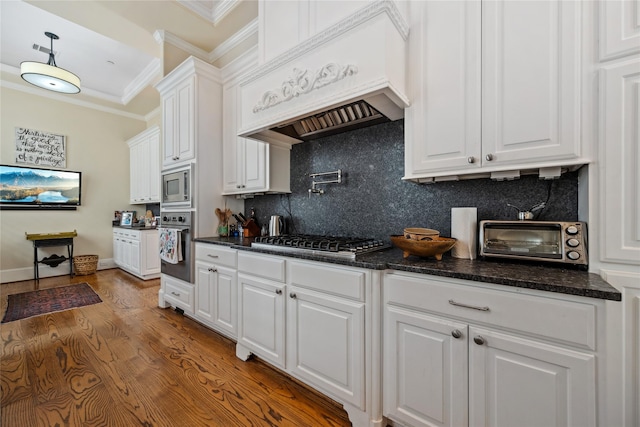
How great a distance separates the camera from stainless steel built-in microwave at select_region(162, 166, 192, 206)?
2746 millimetres

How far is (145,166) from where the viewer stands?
16.4ft

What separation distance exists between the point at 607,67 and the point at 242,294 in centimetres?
234

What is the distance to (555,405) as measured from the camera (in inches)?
38.5

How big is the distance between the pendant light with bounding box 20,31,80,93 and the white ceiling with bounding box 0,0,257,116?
10.5 inches

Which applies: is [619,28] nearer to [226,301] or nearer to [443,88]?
[443,88]

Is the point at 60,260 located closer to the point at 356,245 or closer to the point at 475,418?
the point at 356,245

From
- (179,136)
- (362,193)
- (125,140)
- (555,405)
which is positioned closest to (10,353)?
(179,136)

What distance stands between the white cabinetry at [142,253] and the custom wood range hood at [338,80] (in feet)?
11.3

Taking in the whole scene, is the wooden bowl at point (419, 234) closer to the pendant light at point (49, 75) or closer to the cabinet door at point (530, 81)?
the cabinet door at point (530, 81)

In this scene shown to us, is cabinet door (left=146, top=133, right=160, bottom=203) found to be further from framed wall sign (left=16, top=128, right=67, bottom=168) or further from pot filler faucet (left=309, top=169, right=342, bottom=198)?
pot filler faucet (left=309, top=169, right=342, bottom=198)

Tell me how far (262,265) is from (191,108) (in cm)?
194

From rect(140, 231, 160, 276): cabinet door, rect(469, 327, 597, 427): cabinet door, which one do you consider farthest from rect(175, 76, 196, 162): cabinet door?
rect(469, 327, 597, 427): cabinet door

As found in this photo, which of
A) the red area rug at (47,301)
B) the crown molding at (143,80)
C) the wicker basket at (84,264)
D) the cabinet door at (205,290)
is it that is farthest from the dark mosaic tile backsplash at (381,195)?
the wicker basket at (84,264)

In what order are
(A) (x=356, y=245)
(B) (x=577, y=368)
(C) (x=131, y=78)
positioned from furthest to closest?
(C) (x=131, y=78)
(A) (x=356, y=245)
(B) (x=577, y=368)
